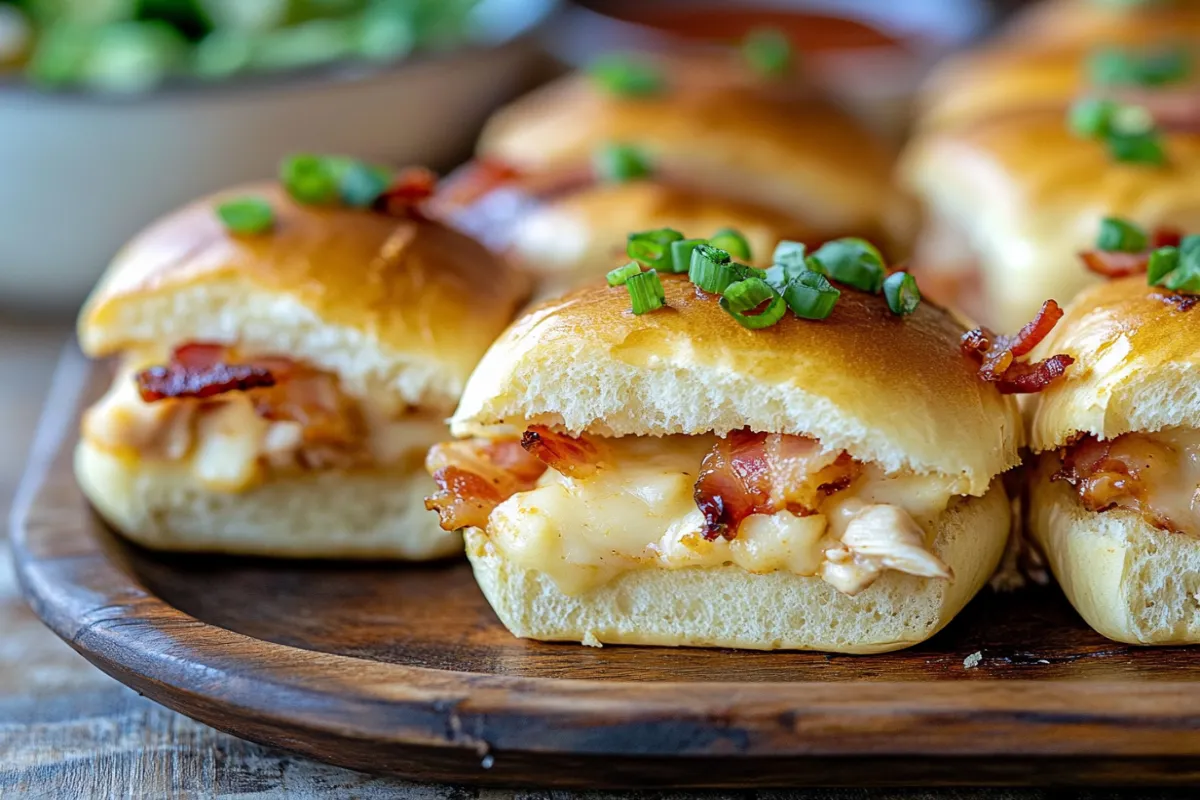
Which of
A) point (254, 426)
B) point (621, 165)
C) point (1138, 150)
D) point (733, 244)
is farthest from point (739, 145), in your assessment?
point (254, 426)

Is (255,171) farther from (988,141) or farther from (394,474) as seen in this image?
(988,141)

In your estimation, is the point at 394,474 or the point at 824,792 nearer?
the point at 824,792

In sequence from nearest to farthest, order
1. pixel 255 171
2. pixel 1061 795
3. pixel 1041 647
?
1. pixel 1061 795
2. pixel 1041 647
3. pixel 255 171

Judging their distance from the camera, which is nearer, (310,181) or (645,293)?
(645,293)

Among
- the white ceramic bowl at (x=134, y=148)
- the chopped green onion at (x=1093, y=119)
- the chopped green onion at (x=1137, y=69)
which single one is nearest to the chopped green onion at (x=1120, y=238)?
the chopped green onion at (x=1093, y=119)

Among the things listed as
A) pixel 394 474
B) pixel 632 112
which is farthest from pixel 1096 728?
pixel 632 112

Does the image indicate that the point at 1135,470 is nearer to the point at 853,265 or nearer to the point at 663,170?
the point at 853,265

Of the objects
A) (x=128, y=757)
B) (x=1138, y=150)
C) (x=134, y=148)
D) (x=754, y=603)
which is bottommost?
(x=128, y=757)

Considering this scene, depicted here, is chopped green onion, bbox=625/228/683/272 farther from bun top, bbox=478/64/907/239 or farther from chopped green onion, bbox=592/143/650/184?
bun top, bbox=478/64/907/239
